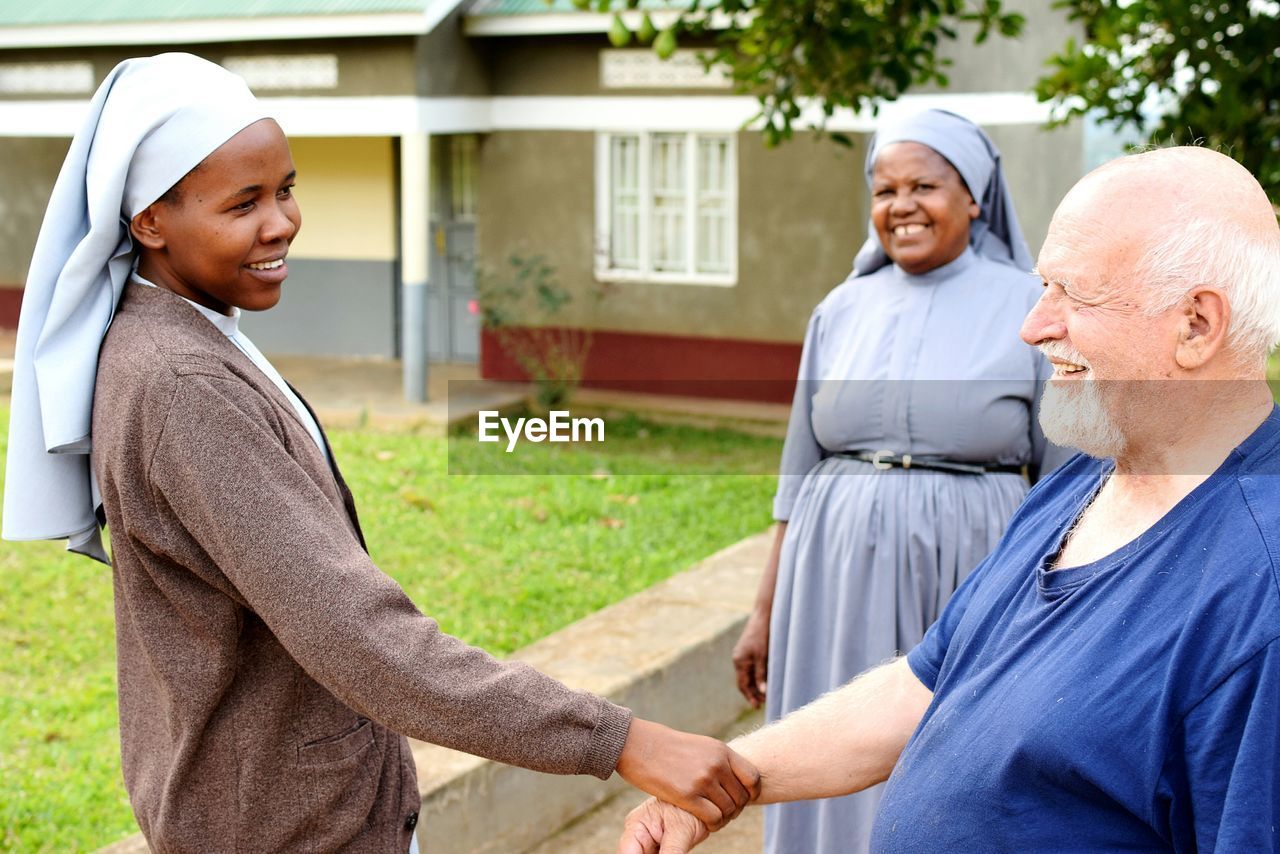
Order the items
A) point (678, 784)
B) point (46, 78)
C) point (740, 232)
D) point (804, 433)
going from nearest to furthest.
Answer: point (678, 784) < point (804, 433) < point (740, 232) < point (46, 78)

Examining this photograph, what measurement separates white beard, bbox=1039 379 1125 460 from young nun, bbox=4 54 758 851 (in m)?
0.88

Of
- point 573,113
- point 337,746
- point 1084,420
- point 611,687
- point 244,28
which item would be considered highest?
point 244,28

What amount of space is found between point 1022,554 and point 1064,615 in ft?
0.89

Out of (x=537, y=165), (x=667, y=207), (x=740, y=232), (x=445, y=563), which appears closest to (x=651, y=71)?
(x=667, y=207)

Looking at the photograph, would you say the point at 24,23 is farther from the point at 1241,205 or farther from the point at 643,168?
the point at 1241,205

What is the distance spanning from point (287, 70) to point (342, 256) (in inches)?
105

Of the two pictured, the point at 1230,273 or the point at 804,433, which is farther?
the point at 804,433

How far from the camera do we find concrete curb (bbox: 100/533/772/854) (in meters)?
4.27

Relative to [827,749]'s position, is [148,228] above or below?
above

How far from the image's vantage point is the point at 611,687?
4.99 m

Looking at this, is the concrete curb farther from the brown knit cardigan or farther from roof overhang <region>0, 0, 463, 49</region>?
roof overhang <region>0, 0, 463, 49</region>

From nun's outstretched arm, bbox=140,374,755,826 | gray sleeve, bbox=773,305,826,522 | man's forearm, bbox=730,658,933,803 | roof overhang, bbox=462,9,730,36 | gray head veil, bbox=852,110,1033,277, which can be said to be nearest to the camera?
nun's outstretched arm, bbox=140,374,755,826

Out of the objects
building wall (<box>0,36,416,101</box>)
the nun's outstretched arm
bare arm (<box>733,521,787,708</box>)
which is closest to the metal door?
building wall (<box>0,36,416,101</box>)

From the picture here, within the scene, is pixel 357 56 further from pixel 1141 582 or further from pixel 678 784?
pixel 1141 582
